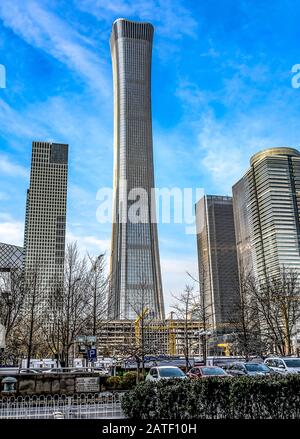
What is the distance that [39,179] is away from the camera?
189 meters

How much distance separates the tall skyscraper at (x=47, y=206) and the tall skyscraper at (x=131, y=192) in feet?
88.3

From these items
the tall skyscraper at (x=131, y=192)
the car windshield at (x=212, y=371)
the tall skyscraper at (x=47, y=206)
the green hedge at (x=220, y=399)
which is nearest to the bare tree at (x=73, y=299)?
the car windshield at (x=212, y=371)

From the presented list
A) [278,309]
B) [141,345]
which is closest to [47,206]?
[141,345]

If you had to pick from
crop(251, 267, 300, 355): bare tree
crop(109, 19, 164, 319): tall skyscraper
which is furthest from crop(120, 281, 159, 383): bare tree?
crop(109, 19, 164, 319): tall skyscraper

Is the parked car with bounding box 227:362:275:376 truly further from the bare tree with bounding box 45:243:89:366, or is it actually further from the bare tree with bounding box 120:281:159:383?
the bare tree with bounding box 45:243:89:366

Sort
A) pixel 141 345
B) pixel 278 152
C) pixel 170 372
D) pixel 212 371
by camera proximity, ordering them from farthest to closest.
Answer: pixel 278 152, pixel 141 345, pixel 212 371, pixel 170 372

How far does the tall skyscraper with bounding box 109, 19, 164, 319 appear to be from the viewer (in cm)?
16825

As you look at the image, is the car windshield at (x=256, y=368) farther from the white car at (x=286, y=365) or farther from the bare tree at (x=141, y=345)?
the bare tree at (x=141, y=345)

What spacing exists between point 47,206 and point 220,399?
183m

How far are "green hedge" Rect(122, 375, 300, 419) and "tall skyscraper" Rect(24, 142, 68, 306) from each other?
172 metres

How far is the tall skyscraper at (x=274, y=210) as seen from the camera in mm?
152750

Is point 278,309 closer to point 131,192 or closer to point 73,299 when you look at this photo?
point 73,299

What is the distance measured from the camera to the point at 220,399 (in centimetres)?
1077
